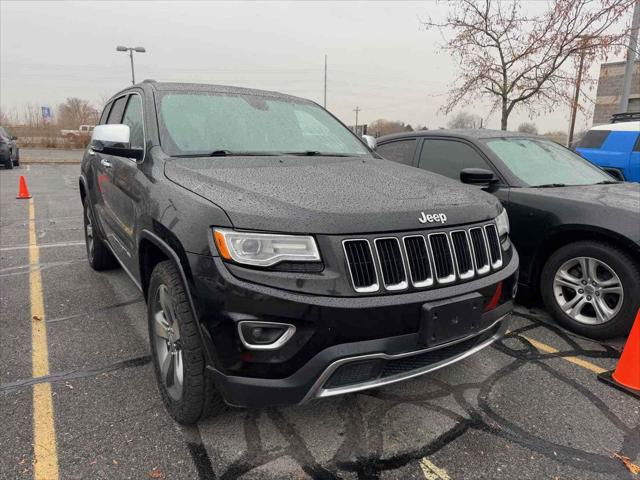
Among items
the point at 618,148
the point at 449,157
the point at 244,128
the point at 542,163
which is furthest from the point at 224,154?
the point at 618,148

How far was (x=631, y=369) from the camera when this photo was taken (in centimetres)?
290

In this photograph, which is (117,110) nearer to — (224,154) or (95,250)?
(95,250)

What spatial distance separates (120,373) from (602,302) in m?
3.54

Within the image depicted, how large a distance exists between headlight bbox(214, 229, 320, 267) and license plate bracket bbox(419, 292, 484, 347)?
57 centimetres

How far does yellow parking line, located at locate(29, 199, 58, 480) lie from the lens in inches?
83.1

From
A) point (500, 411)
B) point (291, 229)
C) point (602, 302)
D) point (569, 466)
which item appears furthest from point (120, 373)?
point (602, 302)

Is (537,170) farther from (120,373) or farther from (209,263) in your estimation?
(120,373)

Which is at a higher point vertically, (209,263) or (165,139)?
(165,139)

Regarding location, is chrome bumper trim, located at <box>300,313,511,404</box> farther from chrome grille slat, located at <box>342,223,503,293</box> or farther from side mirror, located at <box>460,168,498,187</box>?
side mirror, located at <box>460,168,498,187</box>

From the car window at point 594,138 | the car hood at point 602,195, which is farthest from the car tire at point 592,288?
the car window at point 594,138

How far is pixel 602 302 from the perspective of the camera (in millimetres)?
3559

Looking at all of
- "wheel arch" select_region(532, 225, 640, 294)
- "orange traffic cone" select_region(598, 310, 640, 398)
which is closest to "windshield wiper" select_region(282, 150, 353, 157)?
"wheel arch" select_region(532, 225, 640, 294)

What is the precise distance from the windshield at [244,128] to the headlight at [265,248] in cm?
110

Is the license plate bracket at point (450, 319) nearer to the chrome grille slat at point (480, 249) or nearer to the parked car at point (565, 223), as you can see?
the chrome grille slat at point (480, 249)
